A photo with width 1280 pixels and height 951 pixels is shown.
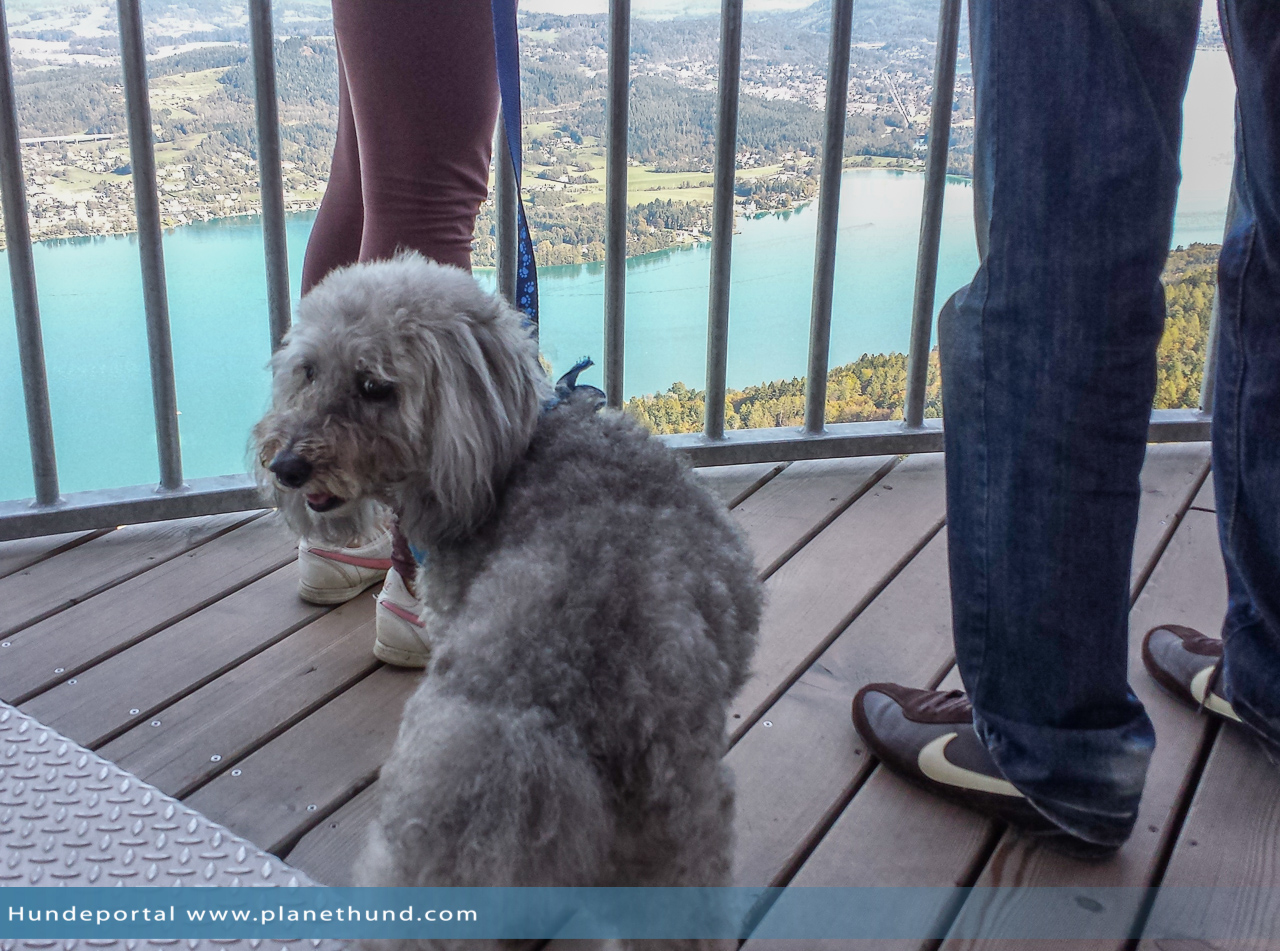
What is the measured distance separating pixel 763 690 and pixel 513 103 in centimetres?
95

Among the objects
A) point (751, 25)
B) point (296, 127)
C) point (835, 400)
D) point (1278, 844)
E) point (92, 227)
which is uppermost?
point (751, 25)

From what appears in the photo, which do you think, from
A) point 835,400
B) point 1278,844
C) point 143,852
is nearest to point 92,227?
point 143,852

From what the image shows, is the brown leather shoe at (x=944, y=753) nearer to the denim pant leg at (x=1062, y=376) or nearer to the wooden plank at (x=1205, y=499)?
the denim pant leg at (x=1062, y=376)

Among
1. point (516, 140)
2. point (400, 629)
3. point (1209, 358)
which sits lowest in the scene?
point (400, 629)

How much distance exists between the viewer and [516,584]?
92 centimetres

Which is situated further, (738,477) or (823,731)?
(738,477)

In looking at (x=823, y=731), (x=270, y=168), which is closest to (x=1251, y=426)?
(x=823, y=731)

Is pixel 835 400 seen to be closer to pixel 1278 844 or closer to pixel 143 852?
pixel 1278 844

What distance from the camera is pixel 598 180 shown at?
228 cm

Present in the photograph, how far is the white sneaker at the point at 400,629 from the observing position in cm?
161

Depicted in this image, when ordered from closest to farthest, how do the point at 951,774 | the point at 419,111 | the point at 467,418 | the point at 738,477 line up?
the point at 467,418
the point at 951,774
the point at 419,111
the point at 738,477

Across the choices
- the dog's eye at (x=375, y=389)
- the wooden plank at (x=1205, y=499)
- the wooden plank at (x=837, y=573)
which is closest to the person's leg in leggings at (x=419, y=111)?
the dog's eye at (x=375, y=389)

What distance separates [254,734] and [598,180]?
1396mm

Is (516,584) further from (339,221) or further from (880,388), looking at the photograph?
(880,388)
